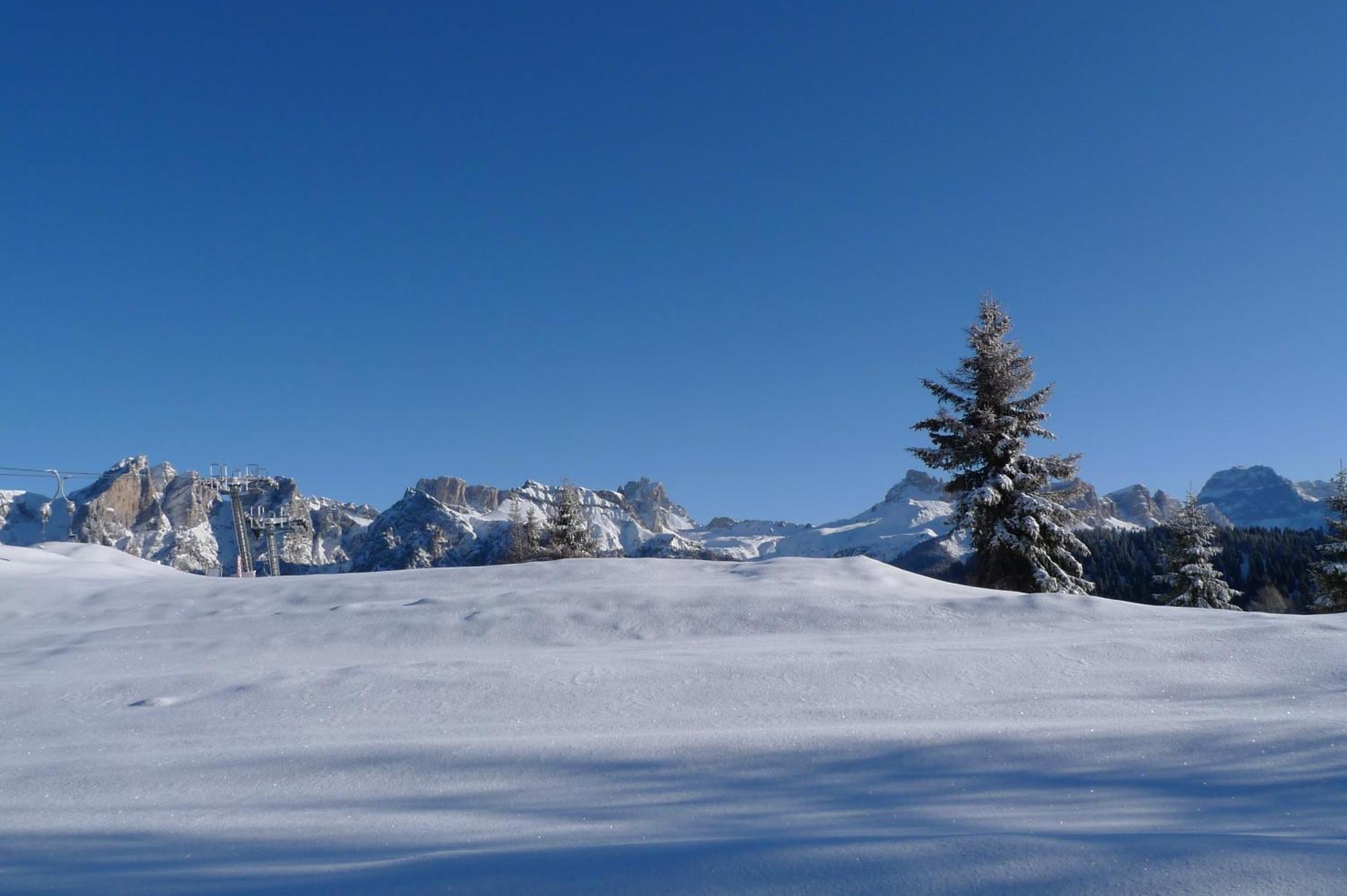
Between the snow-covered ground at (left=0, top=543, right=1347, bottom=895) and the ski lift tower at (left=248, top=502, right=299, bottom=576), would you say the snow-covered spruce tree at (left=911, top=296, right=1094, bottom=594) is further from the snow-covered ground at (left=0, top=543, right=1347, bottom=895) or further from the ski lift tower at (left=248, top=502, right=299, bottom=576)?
the ski lift tower at (left=248, top=502, right=299, bottom=576)

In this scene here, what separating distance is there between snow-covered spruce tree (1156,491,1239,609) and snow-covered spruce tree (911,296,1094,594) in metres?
11.5

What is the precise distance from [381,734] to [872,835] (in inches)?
152

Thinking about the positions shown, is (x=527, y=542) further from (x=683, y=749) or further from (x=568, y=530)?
(x=683, y=749)

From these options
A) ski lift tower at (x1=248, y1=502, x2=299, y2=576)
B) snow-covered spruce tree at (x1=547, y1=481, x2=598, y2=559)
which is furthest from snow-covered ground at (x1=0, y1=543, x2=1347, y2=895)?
ski lift tower at (x1=248, y1=502, x2=299, y2=576)

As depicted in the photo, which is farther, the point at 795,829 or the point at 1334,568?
the point at 1334,568

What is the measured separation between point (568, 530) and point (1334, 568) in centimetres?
2973

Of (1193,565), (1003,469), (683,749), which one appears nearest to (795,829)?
(683,749)

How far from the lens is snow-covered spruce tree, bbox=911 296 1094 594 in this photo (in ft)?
65.5

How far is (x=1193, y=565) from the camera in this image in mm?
29844

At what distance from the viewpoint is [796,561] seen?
13.1m

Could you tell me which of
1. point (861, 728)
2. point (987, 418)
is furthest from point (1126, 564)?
point (861, 728)

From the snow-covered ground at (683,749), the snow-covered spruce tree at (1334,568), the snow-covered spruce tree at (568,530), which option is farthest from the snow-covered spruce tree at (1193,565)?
the snow-covered spruce tree at (568,530)

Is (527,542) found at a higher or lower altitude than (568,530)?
lower

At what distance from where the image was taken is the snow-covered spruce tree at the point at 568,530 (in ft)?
121
